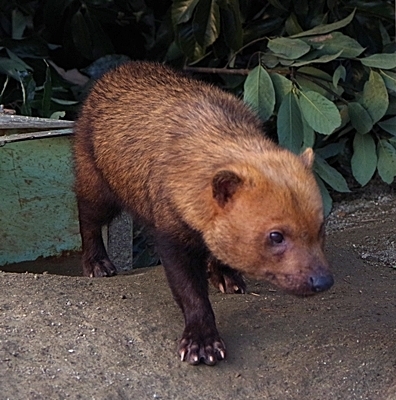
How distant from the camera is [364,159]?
23.0 ft

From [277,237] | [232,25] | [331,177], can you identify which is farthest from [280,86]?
[277,237]

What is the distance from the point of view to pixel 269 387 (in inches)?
171

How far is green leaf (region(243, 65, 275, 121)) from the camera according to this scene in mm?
6480

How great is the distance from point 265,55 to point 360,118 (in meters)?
0.89

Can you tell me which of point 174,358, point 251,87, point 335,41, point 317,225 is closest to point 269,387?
point 174,358

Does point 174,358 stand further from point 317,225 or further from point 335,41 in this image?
point 335,41

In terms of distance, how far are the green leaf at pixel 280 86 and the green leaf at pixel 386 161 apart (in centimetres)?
95

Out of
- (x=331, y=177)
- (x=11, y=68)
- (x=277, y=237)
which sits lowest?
(x=331, y=177)

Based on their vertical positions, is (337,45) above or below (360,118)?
above

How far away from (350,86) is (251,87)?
122 cm

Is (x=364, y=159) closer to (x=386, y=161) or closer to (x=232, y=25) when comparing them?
(x=386, y=161)

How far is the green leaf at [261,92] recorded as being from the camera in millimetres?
6480

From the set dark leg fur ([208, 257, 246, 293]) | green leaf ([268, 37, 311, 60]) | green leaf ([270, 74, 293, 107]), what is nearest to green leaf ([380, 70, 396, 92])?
green leaf ([268, 37, 311, 60])

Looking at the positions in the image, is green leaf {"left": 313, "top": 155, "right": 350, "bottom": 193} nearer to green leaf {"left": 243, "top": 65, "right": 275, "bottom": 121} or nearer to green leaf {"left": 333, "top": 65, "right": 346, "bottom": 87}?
green leaf {"left": 333, "top": 65, "right": 346, "bottom": 87}
